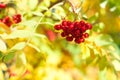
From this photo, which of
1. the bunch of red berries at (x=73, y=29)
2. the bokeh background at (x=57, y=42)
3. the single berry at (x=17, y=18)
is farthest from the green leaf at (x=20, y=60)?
the single berry at (x=17, y=18)

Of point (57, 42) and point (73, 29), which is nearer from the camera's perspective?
point (73, 29)

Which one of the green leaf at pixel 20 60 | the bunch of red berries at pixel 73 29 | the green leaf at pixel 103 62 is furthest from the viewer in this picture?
the green leaf at pixel 103 62

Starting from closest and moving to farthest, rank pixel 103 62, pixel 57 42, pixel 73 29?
pixel 73 29
pixel 103 62
pixel 57 42

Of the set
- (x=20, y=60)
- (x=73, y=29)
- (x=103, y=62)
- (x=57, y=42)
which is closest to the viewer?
(x=20, y=60)

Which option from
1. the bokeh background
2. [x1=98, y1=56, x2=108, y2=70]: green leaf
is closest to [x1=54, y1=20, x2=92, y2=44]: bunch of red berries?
the bokeh background

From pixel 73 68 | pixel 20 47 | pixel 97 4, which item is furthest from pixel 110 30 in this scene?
pixel 20 47

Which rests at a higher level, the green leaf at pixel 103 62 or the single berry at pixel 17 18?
Result: the single berry at pixel 17 18

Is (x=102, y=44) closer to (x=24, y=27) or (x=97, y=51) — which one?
(x=97, y=51)

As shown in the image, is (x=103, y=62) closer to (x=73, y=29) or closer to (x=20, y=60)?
(x=73, y=29)

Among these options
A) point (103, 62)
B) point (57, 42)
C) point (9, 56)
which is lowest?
point (57, 42)

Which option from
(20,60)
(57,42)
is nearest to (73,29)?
(20,60)

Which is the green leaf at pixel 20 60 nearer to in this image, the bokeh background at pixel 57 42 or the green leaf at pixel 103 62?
the bokeh background at pixel 57 42
